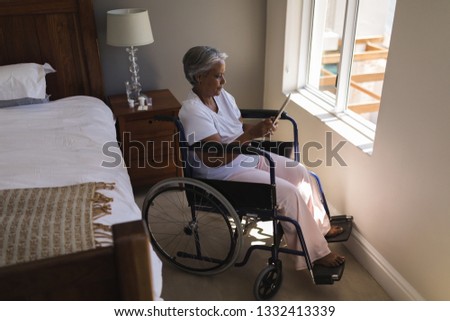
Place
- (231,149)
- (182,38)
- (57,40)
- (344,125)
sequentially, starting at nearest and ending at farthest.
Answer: (231,149)
(344,125)
(57,40)
(182,38)

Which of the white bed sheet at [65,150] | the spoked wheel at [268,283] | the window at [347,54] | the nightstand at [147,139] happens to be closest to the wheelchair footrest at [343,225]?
the spoked wheel at [268,283]

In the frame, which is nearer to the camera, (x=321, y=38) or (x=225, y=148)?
(x=225, y=148)

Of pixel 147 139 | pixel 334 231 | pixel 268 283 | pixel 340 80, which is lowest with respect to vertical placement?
pixel 268 283

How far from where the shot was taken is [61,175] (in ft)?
5.10

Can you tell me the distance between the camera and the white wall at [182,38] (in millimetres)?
2754

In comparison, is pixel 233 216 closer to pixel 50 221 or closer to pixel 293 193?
pixel 293 193

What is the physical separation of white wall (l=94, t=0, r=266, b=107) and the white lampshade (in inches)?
10.6

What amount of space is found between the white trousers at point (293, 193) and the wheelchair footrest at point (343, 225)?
70mm

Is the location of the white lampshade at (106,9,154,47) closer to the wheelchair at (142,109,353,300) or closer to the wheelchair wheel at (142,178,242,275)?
the wheelchair at (142,109,353,300)

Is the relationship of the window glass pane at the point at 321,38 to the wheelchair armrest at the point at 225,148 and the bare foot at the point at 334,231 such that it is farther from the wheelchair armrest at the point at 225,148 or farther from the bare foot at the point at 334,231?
the wheelchair armrest at the point at 225,148

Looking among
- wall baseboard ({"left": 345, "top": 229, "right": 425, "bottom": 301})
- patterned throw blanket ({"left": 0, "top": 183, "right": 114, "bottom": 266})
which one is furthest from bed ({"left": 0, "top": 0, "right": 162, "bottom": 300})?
wall baseboard ({"left": 345, "top": 229, "right": 425, "bottom": 301})

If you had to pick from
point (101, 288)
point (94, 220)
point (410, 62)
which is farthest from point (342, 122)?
point (101, 288)

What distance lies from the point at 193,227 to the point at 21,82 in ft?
4.56

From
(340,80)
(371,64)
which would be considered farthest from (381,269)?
(371,64)
